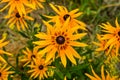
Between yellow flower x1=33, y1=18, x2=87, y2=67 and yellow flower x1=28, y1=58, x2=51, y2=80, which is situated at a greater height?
yellow flower x1=33, y1=18, x2=87, y2=67

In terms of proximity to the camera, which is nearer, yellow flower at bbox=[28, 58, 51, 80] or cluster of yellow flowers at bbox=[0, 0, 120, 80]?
cluster of yellow flowers at bbox=[0, 0, 120, 80]

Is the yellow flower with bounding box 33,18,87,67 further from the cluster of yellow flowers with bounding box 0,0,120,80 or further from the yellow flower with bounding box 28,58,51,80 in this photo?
the yellow flower with bounding box 28,58,51,80

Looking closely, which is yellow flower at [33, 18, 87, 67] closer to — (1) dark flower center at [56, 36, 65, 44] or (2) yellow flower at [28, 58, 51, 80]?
(1) dark flower center at [56, 36, 65, 44]

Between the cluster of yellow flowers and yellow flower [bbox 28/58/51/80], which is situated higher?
the cluster of yellow flowers

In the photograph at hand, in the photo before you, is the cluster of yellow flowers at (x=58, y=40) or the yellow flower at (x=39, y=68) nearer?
the cluster of yellow flowers at (x=58, y=40)

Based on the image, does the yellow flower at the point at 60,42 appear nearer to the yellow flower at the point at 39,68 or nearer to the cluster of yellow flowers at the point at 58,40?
the cluster of yellow flowers at the point at 58,40

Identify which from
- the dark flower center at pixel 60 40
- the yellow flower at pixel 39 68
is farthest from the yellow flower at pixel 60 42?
the yellow flower at pixel 39 68

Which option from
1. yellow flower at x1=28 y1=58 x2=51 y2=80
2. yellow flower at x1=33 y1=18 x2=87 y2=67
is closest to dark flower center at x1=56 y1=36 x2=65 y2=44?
yellow flower at x1=33 y1=18 x2=87 y2=67

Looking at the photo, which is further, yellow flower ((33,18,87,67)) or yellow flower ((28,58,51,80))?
yellow flower ((28,58,51,80))

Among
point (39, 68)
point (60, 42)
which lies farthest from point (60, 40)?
→ point (39, 68)
